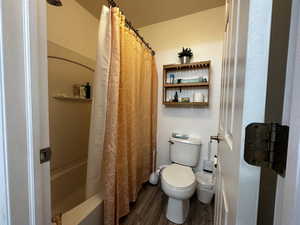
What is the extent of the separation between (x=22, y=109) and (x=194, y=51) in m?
1.93

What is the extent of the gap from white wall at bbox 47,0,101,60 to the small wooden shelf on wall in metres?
1.16

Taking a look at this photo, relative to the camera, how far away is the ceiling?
1.65 metres

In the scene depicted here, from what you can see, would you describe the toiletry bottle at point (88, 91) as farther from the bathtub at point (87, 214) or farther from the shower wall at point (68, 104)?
the bathtub at point (87, 214)

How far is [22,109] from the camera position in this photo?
0.51 meters

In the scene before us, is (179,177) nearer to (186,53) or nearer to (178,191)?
(178,191)

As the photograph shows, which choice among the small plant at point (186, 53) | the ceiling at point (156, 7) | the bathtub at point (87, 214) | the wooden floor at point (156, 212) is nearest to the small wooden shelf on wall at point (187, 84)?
the small plant at point (186, 53)

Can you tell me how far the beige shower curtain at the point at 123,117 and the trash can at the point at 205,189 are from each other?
2.44 feet

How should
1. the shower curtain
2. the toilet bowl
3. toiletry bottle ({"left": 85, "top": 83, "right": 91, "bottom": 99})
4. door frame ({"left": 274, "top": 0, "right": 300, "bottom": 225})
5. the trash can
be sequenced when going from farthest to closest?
toiletry bottle ({"left": 85, "top": 83, "right": 91, "bottom": 99})
the trash can
the toilet bowl
the shower curtain
door frame ({"left": 274, "top": 0, "right": 300, "bottom": 225})

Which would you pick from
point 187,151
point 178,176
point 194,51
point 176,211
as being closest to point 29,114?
point 178,176

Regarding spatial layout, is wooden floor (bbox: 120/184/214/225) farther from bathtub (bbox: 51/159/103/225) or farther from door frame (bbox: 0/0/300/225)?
door frame (bbox: 0/0/300/225)

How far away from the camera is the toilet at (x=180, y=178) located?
130cm

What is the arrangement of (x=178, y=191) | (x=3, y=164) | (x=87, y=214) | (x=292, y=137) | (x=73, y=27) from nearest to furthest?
1. (x=292, y=137)
2. (x=3, y=164)
3. (x=87, y=214)
4. (x=178, y=191)
5. (x=73, y=27)

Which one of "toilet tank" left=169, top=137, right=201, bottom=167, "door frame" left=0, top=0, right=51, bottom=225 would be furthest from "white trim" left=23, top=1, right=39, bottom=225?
"toilet tank" left=169, top=137, right=201, bottom=167

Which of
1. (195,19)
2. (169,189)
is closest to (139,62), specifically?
(195,19)
